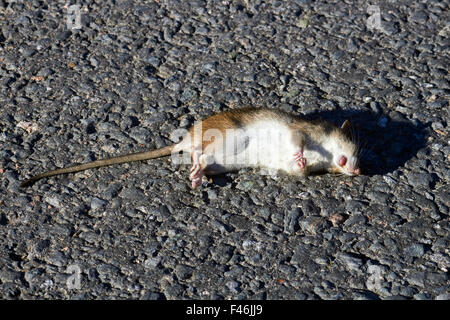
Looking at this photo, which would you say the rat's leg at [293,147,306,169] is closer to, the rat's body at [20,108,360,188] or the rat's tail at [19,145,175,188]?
the rat's body at [20,108,360,188]

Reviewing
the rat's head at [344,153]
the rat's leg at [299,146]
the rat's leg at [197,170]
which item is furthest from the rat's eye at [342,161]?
the rat's leg at [197,170]

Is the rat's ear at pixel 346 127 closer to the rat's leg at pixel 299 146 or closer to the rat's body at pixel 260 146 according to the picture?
the rat's body at pixel 260 146

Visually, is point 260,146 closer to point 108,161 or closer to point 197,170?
point 197,170

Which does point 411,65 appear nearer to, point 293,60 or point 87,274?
point 293,60

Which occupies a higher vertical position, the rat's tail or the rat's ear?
the rat's ear

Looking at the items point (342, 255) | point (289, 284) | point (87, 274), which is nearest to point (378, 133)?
point (342, 255)

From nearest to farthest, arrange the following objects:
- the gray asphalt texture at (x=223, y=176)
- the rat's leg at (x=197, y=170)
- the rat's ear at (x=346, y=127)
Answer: the gray asphalt texture at (x=223, y=176)
the rat's leg at (x=197, y=170)
the rat's ear at (x=346, y=127)

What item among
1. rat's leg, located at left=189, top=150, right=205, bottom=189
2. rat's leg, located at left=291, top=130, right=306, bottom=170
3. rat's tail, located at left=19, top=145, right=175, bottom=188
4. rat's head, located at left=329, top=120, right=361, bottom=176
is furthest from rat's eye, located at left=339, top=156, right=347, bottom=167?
rat's tail, located at left=19, top=145, right=175, bottom=188
